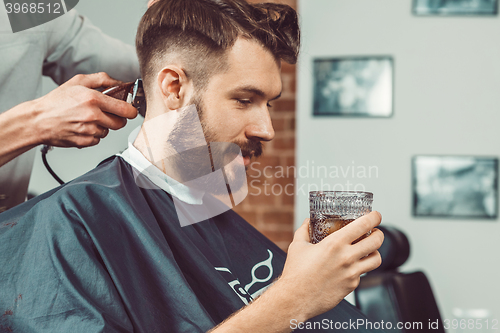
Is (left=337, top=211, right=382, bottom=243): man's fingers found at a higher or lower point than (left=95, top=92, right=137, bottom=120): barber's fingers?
lower

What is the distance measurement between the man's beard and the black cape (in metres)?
0.13

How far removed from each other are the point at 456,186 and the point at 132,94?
204 cm

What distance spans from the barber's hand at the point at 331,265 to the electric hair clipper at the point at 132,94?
0.70 m

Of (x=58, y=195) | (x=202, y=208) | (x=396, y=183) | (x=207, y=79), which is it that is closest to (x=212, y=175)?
(x=202, y=208)

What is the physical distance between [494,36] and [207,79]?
2.04m

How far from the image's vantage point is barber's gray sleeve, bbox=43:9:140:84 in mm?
1347

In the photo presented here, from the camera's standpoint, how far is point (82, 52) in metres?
1.39

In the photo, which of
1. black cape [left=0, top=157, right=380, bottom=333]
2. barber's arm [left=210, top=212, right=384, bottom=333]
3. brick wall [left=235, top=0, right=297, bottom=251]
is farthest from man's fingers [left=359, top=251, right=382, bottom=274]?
brick wall [left=235, top=0, right=297, bottom=251]

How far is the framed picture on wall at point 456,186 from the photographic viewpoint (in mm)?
2260

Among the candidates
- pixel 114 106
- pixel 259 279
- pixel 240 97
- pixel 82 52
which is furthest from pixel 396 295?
pixel 82 52

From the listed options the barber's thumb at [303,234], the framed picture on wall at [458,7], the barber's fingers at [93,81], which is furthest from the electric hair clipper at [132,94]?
the framed picture on wall at [458,7]

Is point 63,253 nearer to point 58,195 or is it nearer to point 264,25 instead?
point 58,195

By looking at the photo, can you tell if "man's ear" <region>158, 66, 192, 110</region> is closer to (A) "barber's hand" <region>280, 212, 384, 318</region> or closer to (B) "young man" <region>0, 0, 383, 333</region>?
(B) "young man" <region>0, 0, 383, 333</region>

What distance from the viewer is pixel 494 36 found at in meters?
2.24
